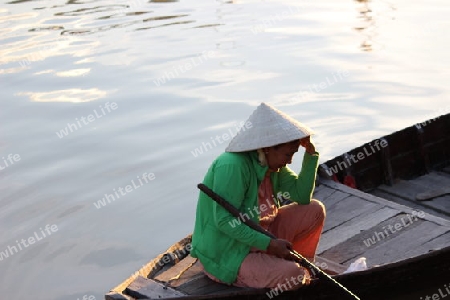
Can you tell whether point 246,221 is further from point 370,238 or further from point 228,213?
point 370,238

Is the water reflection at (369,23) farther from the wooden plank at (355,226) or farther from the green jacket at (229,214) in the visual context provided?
the green jacket at (229,214)

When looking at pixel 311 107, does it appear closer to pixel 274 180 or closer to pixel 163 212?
pixel 163 212

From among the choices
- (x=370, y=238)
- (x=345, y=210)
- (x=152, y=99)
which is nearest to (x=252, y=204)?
(x=370, y=238)

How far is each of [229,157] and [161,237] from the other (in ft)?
10.9

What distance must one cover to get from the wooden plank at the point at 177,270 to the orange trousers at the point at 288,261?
10.6 inches

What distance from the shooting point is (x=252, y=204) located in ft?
16.7

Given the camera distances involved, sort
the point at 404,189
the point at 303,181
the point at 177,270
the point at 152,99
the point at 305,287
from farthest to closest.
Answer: the point at 152,99 → the point at 404,189 → the point at 177,270 → the point at 303,181 → the point at 305,287

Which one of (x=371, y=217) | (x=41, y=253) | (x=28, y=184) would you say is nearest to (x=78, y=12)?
(x=28, y=184)

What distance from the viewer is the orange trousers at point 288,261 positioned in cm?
504

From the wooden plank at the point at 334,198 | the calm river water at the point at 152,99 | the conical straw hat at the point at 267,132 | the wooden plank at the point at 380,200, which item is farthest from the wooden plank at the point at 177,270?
the calm river water at the point at 152,99

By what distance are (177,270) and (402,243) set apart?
1.58 m

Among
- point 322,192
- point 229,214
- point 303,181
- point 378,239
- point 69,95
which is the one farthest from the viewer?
point 69,95

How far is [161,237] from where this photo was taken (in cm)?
814

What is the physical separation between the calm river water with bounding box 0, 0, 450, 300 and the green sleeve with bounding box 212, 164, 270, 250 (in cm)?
266
